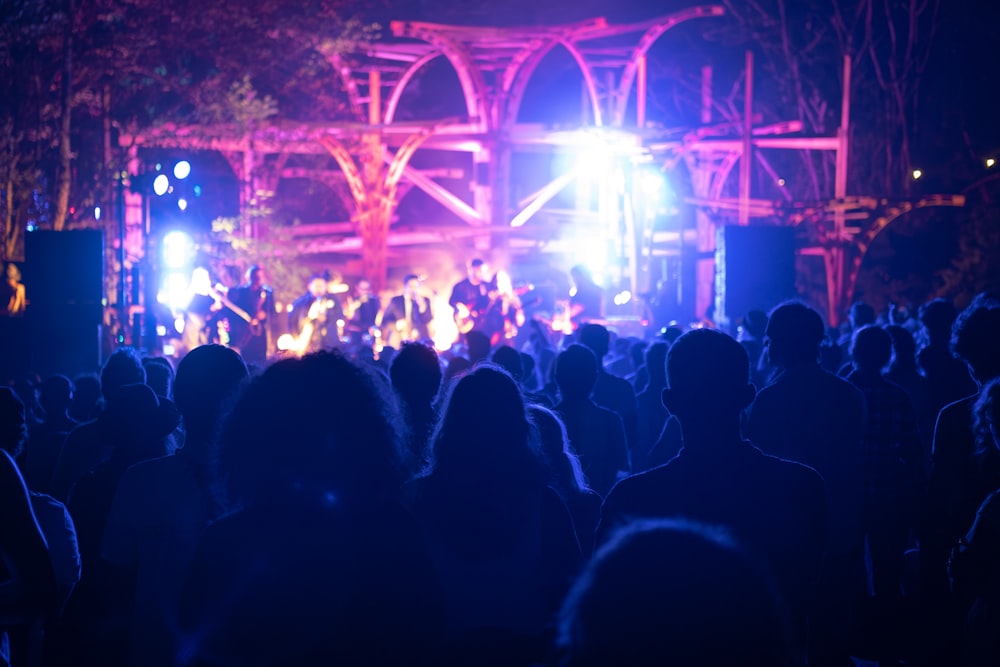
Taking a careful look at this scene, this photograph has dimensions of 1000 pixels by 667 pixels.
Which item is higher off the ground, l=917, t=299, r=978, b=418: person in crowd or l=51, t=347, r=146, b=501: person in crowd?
l=917, t=299, r=978, b=418: person in crowd

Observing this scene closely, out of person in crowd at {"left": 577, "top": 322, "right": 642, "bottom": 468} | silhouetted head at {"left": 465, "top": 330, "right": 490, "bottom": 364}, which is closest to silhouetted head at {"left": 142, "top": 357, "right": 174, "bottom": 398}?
person in crowd at {"left": 577, "top": 322, "right": 642, "bottom": 468}

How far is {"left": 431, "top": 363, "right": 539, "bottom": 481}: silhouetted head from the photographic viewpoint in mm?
3021

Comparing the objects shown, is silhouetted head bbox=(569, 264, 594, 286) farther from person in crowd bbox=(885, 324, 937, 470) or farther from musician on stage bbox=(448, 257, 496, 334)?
person in crowd bbox=(885, 324, 937, 470)

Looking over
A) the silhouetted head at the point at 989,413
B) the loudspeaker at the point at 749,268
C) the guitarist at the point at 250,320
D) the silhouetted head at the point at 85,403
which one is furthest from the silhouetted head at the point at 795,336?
the guitarist at the point at 250,320

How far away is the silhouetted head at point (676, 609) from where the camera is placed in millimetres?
1529

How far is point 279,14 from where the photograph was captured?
20188 mm

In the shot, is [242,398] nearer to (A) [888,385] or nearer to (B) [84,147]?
(A) [888,385]

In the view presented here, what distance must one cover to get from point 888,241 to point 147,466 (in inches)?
1016

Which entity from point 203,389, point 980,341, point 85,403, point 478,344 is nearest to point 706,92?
point 478,344

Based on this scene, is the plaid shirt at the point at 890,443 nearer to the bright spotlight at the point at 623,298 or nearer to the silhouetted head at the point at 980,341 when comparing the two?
the silhouetted head at the point at 980,341

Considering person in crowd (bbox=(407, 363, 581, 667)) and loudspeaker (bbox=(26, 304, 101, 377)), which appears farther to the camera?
loudspeaker (bbox=(26, 304, 101, 377))

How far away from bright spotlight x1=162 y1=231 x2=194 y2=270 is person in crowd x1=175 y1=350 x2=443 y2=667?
1686 centimetres

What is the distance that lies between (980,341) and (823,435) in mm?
905

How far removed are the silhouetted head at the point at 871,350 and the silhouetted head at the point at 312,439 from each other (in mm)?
3875
